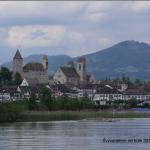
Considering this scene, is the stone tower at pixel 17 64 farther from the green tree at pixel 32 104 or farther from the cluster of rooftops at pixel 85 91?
the green tree at pixel 32 104

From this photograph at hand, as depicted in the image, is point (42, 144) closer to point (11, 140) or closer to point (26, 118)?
point (11, 140)

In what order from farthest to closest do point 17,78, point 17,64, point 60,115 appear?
point 17,64
point 17,78
point 60,115

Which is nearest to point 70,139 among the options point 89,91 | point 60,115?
point 60,115

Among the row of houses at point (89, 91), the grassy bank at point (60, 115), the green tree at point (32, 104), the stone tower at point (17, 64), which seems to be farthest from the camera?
the stone tower at point (17, 64)

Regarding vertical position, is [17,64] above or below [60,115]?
above

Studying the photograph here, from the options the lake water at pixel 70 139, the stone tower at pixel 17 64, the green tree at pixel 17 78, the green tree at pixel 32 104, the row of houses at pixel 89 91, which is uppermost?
the stone tower at pixel 17 64

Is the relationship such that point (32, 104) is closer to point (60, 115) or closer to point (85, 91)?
point (60, 115)

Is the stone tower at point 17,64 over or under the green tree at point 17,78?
over

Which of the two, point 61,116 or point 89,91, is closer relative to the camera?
point 61,116

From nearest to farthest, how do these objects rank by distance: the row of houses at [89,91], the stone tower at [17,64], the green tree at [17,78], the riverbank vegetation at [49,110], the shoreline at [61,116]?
the riverbank vegetation at [49,110]
the shoreline at [61,116]
the row of houses at [89,91]
the green tree at [17,78]
the stone tower at [17,64]

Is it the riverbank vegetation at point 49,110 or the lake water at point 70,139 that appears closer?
the lake water at point 70,139

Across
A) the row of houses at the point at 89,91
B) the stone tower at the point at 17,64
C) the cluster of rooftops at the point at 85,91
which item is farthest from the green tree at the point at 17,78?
the cluster of rooftops at the point at 85,91

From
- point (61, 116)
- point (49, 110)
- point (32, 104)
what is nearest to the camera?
point (61, 116)

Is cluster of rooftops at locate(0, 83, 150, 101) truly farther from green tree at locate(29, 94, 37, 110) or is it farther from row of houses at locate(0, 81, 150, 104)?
green tree at locate(29, 94, 37, 110)
